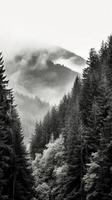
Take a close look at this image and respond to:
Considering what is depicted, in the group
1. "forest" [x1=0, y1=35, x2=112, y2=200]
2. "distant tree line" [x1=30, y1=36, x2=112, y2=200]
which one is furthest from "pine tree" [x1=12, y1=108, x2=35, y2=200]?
"distant tree line" [x1=30, y1=36, x2=112, y2=200]

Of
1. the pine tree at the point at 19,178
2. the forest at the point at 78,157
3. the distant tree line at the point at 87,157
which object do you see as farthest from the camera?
the pine tree at the point at 19,178

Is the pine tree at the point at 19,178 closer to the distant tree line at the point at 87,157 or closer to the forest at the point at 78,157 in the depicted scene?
the forest at the point at 78,157

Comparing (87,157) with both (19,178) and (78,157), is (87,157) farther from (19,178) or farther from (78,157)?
(19,178)

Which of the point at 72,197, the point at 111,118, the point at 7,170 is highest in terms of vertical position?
the point at 111,118

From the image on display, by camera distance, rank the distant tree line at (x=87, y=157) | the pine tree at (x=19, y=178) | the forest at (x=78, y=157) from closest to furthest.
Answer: the forest at (x=78, y=157), the distant tree line at (x=87, y=157), the pine tree at (x=19, y=178)

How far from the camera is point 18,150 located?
38250 millimetres

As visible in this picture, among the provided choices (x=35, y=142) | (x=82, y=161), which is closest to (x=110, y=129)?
(x=82, y=161)

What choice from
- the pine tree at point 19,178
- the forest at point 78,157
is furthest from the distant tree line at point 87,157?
the pine tree at point 19,178

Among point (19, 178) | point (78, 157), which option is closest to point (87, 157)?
point (78, 157)

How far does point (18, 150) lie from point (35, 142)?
65749 mm

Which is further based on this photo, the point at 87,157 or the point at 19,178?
the point at 87,157

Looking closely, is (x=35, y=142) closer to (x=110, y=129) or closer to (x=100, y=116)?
(x=100, y=116)

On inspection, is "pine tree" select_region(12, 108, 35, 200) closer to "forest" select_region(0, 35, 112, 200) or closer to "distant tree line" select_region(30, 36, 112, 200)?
"forest" select_region(0, 35, 112, 200)

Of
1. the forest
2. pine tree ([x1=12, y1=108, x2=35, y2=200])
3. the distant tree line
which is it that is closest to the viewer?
the forest
